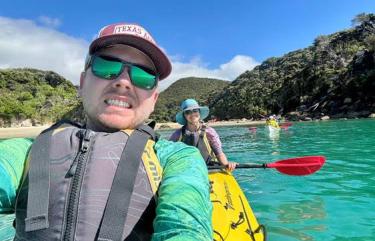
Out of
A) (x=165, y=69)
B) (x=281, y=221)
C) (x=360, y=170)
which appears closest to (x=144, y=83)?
(x=165, y=69)

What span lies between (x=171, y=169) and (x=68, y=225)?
1.61ft

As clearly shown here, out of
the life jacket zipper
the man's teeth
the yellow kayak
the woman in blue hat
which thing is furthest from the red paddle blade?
the life jacket zipper

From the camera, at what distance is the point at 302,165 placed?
677cm

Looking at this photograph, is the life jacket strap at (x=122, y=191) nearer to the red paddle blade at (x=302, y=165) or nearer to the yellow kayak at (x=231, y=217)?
the yellow kayak at (x=231, y=217)

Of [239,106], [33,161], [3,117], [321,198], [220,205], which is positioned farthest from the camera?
[239,106]

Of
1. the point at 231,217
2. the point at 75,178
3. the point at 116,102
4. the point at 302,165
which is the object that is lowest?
the point at 231,217

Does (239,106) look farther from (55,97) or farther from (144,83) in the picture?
(144,83)

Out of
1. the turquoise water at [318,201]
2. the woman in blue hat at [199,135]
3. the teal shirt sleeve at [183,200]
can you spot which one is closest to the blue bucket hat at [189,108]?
the woman in blue hat at [199,135]

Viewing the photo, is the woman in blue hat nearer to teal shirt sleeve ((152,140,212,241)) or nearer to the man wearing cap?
the man wearing cap

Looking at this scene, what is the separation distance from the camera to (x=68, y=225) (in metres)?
1.45

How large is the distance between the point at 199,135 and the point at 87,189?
6.13m

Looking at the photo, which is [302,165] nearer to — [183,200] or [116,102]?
[116,102]

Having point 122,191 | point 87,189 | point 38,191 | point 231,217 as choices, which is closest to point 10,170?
point 38,191

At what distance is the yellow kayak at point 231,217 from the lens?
12.3ft
